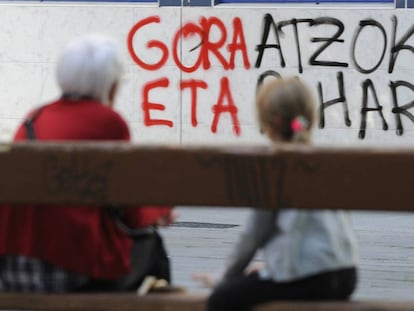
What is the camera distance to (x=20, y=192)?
155 inches

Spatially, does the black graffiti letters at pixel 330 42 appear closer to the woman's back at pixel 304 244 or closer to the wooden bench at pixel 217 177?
the woman's back at pixel 304 244

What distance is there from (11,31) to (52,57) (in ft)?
2.18

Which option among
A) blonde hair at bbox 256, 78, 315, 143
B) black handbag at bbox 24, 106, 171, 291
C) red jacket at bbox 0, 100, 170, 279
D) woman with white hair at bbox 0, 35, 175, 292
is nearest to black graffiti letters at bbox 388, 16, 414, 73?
black handbag at bbox 24, 106, 171, 291

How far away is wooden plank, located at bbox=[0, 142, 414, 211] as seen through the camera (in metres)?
3.71

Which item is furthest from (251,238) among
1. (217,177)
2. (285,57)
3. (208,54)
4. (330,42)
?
(208,54)

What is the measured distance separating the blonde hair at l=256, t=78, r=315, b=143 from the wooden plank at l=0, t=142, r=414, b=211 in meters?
0.31

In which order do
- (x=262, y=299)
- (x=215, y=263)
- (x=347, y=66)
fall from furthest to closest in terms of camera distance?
1. (x=347, y=66)
2. (x=215, y=263)
3. (x=262, y=299)

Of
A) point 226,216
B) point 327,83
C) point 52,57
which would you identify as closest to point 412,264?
point 226,216

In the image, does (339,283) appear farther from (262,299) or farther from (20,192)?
(20,192)

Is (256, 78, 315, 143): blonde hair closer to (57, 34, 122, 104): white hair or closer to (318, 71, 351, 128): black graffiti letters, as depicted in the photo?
(57, 34, 122, 104): white hair

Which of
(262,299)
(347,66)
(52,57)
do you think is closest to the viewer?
(262,299)

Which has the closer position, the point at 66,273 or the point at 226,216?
the point at 66,273

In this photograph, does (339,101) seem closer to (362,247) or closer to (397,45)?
(397,45)

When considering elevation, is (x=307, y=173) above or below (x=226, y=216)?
above
